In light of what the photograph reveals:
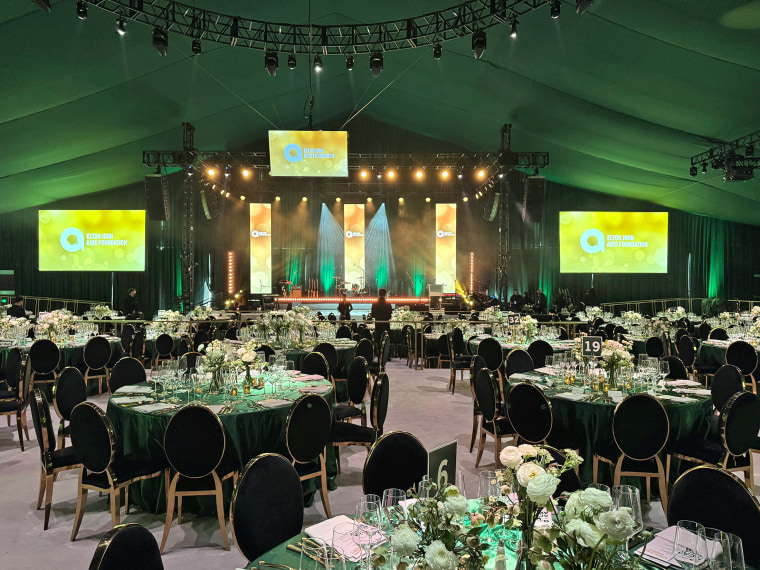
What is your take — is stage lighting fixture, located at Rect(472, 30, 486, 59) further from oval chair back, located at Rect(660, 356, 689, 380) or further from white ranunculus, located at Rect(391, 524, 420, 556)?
white ranunculus, located at Rect(391, 524, 420, 556)

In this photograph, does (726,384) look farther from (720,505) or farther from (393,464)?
(393,464)

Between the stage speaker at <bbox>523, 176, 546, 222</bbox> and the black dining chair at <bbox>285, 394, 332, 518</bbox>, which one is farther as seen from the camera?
the stage speaker at <bbox>523, 176, 546, 222</bbox>

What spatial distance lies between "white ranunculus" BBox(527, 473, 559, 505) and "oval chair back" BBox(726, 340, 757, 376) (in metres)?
6.89

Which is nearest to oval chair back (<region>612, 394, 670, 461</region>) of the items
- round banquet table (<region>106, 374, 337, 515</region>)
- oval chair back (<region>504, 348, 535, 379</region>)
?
oval chair back (<region>504, 348, 535, 379</region>)

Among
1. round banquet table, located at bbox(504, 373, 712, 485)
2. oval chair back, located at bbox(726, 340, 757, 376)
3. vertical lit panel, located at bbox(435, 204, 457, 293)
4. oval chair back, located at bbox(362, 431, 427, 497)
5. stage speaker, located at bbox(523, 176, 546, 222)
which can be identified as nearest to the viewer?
oval chair back, located at bbox(362, 431, 427, 497)

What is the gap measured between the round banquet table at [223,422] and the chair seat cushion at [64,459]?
1.03ft

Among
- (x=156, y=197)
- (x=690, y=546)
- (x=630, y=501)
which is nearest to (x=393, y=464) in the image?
(x=630, y=501)

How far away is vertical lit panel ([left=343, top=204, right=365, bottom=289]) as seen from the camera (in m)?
20.9

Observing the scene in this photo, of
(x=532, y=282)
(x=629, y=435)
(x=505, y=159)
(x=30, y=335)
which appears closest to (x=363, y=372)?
(x=629, y=435)

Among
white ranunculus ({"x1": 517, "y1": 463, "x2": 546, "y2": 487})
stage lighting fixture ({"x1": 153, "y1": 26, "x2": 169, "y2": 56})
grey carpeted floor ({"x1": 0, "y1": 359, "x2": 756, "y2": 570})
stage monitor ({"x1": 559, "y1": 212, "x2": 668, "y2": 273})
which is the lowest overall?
grey carpeted floor ({"x1": 0, "y1": 359, "x2": 756, "y2": 570})

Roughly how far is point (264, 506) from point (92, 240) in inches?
663

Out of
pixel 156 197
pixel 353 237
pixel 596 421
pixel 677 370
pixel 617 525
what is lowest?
pixel 596 421

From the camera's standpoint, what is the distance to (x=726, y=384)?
4.75 m

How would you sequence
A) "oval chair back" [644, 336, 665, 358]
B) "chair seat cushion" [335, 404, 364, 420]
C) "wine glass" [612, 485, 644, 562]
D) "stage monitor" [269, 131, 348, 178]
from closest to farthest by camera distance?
"wine glass" [612, 485, 644, 562] → "chair seat cushion" [335, 404, 364, 420] → "oval chair back" [644, 336, 665, 358] → "stage monitor" [269, 131, 348, 178]
